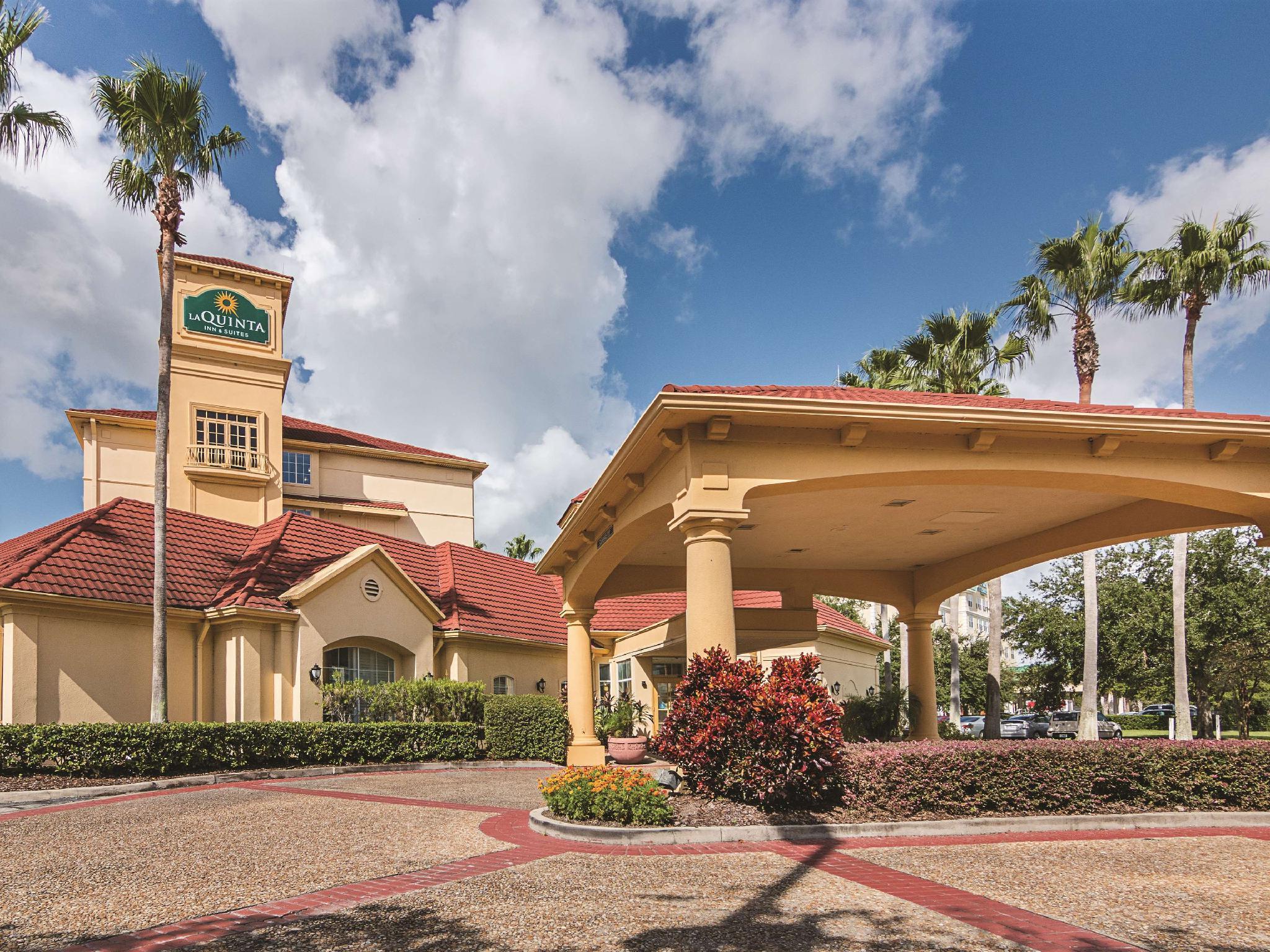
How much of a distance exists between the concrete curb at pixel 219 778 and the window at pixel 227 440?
1639cm

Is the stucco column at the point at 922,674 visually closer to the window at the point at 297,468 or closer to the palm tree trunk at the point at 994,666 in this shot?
the palm tree trunk at the point at 994,666

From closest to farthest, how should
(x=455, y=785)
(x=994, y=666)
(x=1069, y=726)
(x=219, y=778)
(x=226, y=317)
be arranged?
(x=455, y=785) → (x=219, y=778) → (x=994, y=666) → (x=226, y=317) → (x=1069, y=726)

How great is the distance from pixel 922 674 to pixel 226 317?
26755 millimetres

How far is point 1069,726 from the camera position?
141ft

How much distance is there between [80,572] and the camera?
66.5ft

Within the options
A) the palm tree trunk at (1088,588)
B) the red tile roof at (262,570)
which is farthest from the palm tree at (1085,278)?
the red tile roof at (262,570)

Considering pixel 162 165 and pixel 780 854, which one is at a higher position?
pixel 162 165

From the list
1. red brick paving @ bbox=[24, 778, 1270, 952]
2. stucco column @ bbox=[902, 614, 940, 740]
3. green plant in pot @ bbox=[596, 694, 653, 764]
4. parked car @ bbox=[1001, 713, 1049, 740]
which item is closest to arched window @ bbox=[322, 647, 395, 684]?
green plant in pot @ bbox=[596, 694, 653, 764]

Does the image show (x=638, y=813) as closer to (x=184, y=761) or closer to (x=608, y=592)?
(x=608, y=592)

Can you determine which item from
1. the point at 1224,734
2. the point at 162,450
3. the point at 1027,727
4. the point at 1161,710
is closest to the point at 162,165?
the point at 162,450

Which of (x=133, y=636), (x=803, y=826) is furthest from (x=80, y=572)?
(x=803, y=826)

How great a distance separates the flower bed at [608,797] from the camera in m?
9.77

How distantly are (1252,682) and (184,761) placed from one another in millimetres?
43298

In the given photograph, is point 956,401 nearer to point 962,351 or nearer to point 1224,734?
point 962,351
